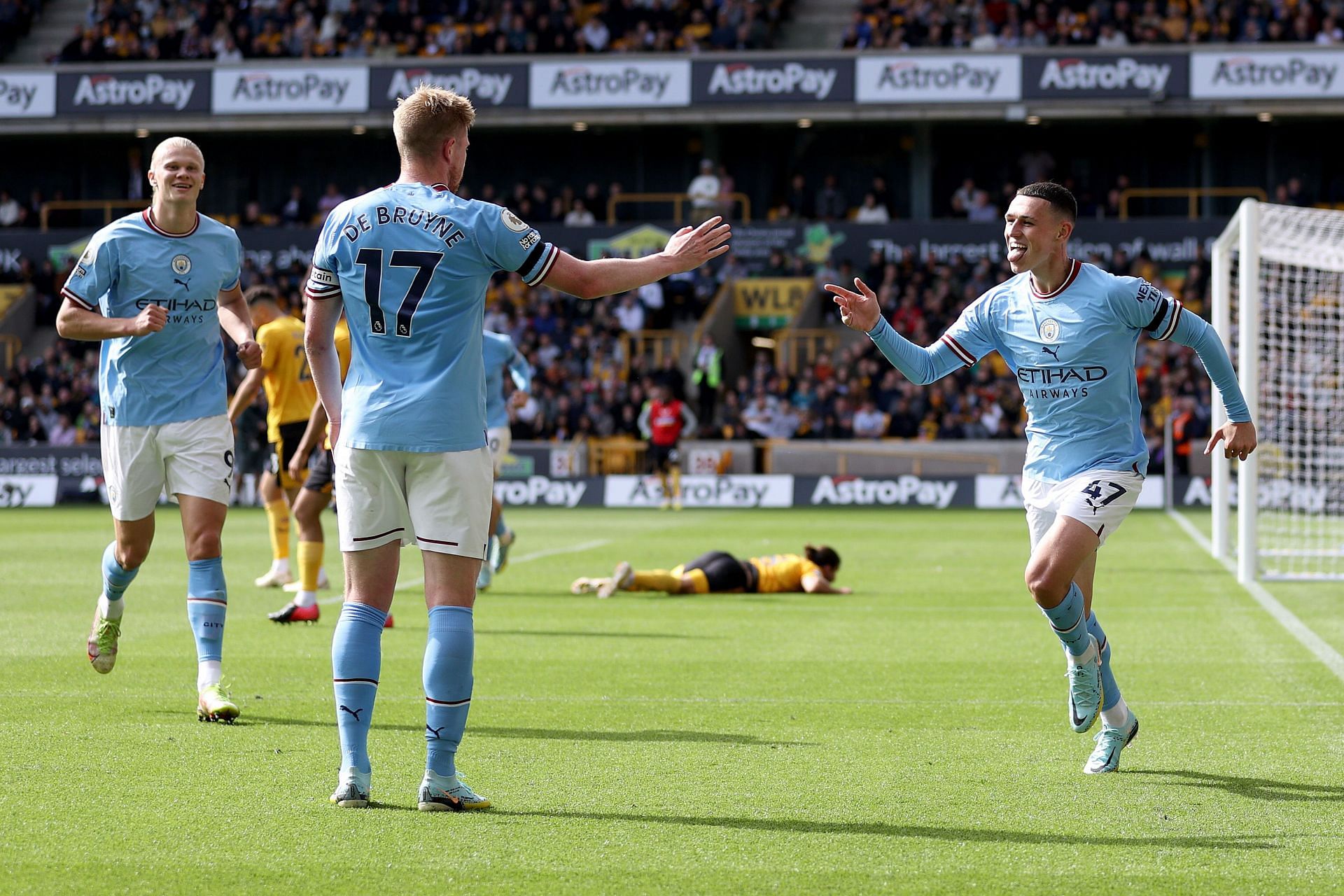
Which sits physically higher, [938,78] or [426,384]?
[938,78]

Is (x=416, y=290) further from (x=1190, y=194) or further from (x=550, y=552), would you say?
(x=1190, y=194)

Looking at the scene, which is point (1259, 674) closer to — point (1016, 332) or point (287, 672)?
point (1016, 332)

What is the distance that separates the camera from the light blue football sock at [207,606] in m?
6.83

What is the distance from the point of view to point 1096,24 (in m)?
33.9

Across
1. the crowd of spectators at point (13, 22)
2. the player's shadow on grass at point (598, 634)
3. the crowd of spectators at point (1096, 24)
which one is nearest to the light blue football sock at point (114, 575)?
the player's shadow on grass at point (598, 634)

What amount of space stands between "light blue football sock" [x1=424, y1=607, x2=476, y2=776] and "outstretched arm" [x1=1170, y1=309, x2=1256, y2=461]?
2827 millimetres

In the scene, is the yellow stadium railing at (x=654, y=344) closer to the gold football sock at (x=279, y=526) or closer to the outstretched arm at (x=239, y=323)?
the gold football sock at (x=279, y=526)

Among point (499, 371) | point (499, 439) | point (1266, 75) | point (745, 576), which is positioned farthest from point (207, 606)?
point (1266, 75)

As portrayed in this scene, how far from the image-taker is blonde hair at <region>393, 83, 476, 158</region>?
4.88 meters

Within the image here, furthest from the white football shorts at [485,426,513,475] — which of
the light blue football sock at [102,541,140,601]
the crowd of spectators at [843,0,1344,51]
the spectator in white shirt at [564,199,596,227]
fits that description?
the crowd of spectators at [843,0,1344,51]

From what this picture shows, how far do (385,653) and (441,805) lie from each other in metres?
4.29

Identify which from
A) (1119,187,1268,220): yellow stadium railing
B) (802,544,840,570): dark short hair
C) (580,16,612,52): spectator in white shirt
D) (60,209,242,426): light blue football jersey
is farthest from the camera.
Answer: (580,16,612,52): spectator in white shirt

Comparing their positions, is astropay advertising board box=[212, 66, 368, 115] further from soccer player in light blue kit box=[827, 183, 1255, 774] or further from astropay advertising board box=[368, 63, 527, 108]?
soccer player in light blue kit box=[827, 183, 1255, 774]

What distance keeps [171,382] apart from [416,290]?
8.05 ft
